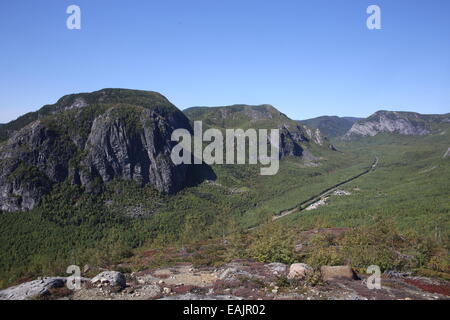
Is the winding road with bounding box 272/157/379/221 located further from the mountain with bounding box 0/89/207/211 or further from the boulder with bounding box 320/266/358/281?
the boulder with bounding box 320/266/358/281

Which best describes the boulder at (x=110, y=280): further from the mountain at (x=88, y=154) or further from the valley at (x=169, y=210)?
the mountain at (x=88, y=154)

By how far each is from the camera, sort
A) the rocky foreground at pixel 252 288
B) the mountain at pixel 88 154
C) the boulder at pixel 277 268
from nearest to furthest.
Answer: the rocky foreground at pixel 252 288
the boulder at pixel 277 268
the mountain at pixel 88 154

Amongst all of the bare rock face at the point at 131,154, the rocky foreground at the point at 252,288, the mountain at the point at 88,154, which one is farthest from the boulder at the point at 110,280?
the bare rock face at the point at 131,154

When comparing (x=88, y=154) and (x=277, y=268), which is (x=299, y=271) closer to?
(x=277, y=268)

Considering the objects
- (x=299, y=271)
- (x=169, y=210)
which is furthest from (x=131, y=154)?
(x=299, y=271)

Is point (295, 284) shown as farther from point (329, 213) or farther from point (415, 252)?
point (329, 213)

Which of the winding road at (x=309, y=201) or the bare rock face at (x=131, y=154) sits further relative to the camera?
the bare rock face at (x=131, y=154)
